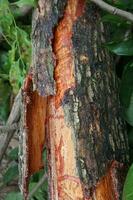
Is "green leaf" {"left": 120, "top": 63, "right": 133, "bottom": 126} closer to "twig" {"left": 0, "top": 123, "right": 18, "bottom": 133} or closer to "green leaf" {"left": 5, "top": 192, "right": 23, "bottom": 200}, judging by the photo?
"twig" {"left": 0, "top": 123, "right": 18, "bottom": 133}

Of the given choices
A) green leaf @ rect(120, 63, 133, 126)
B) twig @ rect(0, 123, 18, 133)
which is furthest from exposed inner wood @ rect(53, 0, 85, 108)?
twig @ rect(0, 123, 18, 133)

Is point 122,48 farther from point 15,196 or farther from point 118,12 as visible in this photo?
point 15,196

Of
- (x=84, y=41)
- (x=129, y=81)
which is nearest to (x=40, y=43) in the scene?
(x=84, y=41)

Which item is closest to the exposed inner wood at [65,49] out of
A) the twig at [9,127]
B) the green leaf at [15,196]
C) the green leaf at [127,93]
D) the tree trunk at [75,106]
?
the tree trunk at [75,106]

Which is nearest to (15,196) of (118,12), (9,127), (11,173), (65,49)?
(11,173)

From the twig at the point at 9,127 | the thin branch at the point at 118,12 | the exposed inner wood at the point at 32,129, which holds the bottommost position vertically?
the twig at the point at 9,127

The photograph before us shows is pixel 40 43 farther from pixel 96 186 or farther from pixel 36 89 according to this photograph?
pixel 96 186

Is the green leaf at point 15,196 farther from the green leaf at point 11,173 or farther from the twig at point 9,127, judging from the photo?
the twig at point 9,127
